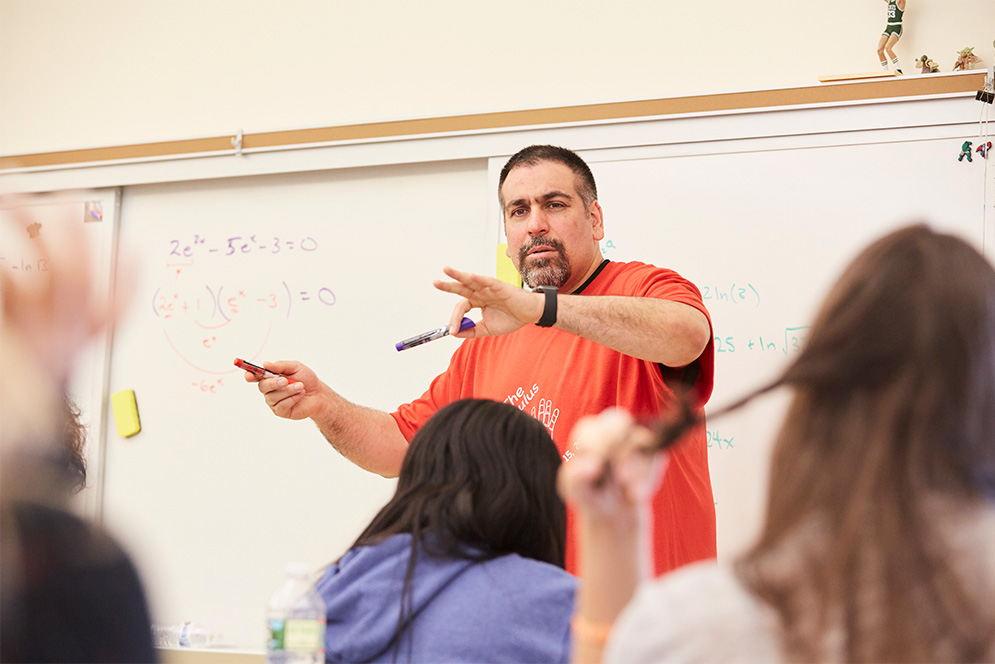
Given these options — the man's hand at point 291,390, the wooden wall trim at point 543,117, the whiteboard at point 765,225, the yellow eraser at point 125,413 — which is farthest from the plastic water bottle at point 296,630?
the yellow eraser at point 125,413

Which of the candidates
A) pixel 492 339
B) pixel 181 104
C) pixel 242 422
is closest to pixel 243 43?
pixel 181 104

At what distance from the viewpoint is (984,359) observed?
70cm

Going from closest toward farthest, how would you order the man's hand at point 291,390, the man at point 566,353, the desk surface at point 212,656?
the man at point 566,353
the man's hand at point 291,390
the desk surface at point 212,656

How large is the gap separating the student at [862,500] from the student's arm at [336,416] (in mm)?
1349

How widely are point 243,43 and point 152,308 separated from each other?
3.20ft

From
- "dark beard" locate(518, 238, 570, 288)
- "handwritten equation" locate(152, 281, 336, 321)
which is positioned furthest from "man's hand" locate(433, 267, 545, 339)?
"handwritten equation" locate(152, 281, 336, 321)

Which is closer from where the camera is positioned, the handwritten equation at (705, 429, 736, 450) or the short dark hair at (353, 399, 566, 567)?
the short dark hair at (353, 399, 566, 567)

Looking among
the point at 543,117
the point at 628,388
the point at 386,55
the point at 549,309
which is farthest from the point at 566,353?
the point at 386,55

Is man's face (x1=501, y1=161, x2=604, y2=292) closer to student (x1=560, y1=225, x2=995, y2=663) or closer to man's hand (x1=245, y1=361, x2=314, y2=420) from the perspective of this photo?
man's hand (x1=245, y1=361, x2=314, y2=420)

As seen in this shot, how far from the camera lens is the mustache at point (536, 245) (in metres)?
2.09

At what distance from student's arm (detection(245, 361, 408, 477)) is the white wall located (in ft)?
3.51

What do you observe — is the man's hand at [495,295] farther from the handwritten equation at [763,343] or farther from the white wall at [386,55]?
the white wall at [386,55]

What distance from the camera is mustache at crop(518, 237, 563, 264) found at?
209cm

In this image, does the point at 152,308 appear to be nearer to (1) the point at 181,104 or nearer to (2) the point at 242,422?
(2) the point at 242,422
